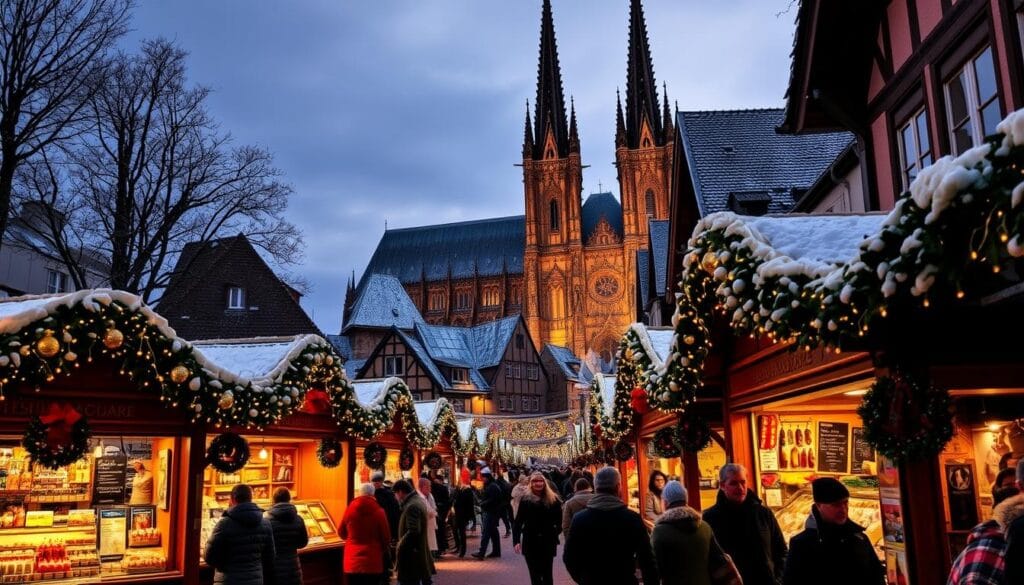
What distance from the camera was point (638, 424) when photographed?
49.0 feet

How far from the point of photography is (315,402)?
40.8 ft

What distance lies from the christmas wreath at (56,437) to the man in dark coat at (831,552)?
680 centimetres

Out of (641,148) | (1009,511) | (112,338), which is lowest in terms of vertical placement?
(1009,511)

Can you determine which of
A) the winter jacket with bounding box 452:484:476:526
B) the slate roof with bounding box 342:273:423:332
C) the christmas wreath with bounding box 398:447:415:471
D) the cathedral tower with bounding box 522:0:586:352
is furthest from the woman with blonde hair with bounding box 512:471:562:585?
the cathedral tower with bounding box 522:0:586:352

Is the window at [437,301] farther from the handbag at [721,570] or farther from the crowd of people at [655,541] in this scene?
the handbag at [721,570]

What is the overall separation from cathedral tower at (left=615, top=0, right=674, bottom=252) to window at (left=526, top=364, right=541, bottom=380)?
27.0 metres

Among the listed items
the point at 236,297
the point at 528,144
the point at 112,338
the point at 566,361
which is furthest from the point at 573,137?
the point at 112,338

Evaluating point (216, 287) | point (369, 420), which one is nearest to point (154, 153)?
point (216, 287)

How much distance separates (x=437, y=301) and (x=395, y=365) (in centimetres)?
5414

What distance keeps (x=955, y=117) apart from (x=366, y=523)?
7.87 metres

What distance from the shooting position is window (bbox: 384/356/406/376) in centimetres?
6112

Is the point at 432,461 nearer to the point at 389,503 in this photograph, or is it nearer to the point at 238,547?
the point at 389,503

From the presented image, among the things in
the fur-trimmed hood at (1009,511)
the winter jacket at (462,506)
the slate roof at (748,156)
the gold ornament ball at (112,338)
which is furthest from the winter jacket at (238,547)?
the winter jacket at (462,506)

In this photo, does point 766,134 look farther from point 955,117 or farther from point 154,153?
point 154,153
